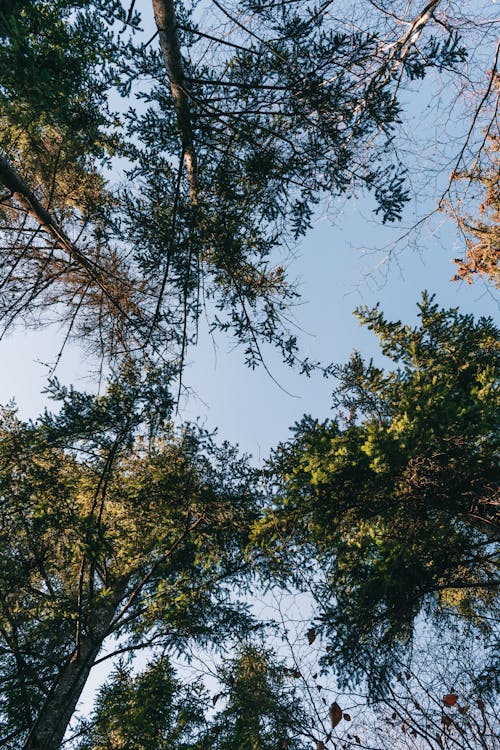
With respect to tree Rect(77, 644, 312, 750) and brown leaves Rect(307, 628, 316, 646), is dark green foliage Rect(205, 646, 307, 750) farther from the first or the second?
brown leaves Rect(307, 628, 316, 646)

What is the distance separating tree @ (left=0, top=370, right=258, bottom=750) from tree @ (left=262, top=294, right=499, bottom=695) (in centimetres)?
119

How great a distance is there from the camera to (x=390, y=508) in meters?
5.83

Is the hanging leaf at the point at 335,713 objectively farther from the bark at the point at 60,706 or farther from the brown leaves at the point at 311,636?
the bark at the point at 60,706

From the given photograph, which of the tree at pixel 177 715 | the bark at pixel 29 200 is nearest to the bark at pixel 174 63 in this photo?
the bark at pixel 29 200

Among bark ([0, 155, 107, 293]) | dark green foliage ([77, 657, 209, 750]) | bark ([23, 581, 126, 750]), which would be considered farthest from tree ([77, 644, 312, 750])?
bark ([0, 155, 107, 293])

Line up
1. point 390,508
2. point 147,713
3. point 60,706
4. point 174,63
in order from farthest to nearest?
point 147,713 → point 390,508 → point 60,706 → point 174,63

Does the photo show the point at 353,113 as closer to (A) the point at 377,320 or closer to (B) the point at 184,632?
(A) the point at 377,320

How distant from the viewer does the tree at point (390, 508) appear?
5215mm

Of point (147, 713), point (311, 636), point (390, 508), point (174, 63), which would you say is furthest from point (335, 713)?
point (174, 63)

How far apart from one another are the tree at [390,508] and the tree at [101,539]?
3.89 feet

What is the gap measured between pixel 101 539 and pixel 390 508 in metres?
4.03

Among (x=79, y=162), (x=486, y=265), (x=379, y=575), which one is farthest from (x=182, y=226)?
(x=486, y=265)

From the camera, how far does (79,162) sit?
669cm

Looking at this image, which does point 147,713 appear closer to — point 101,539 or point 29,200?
point 101,539
